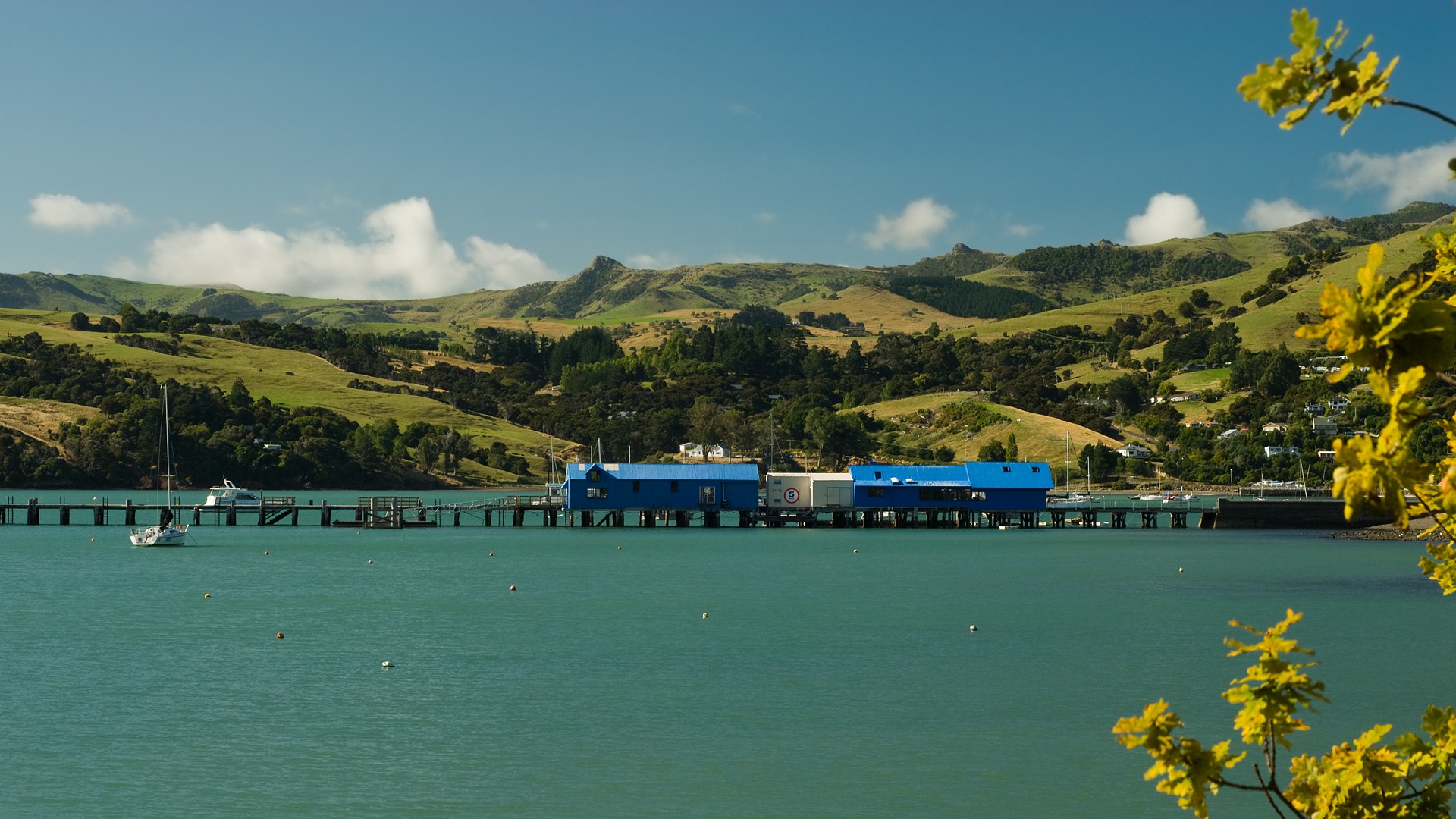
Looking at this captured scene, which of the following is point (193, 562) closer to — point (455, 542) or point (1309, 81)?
point (455, 542)

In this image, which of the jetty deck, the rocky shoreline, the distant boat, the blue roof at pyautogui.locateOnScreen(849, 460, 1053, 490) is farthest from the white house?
the rocky shoreline

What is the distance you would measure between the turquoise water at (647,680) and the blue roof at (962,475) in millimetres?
30962

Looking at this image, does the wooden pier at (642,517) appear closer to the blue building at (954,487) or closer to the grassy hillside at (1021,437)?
the blue building at (954,487)

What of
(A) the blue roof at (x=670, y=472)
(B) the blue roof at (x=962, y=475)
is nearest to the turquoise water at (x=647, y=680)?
(A) the blue roof at (x=670, y=472)

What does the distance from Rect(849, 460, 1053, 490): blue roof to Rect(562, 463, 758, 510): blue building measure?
10.9 metres

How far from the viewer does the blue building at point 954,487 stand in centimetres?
11088

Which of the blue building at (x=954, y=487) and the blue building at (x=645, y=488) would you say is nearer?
the blue building at (x=645, y=488)

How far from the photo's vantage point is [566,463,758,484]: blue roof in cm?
10738

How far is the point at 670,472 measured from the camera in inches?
4259

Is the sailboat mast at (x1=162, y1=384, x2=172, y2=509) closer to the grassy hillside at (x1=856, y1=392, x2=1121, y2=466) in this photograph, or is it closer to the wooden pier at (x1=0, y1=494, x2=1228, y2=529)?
the wooden pier at (x1=0, y1=494, x2=1228, y2=529)

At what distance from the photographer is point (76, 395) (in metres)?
184

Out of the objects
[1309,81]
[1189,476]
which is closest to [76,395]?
[1189,476]

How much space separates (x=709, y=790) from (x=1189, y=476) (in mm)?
157818

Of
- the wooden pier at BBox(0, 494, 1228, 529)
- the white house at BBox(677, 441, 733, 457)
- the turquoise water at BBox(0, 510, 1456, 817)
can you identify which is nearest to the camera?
the turquoise water at BBox(0, 510, 1456, 817)
